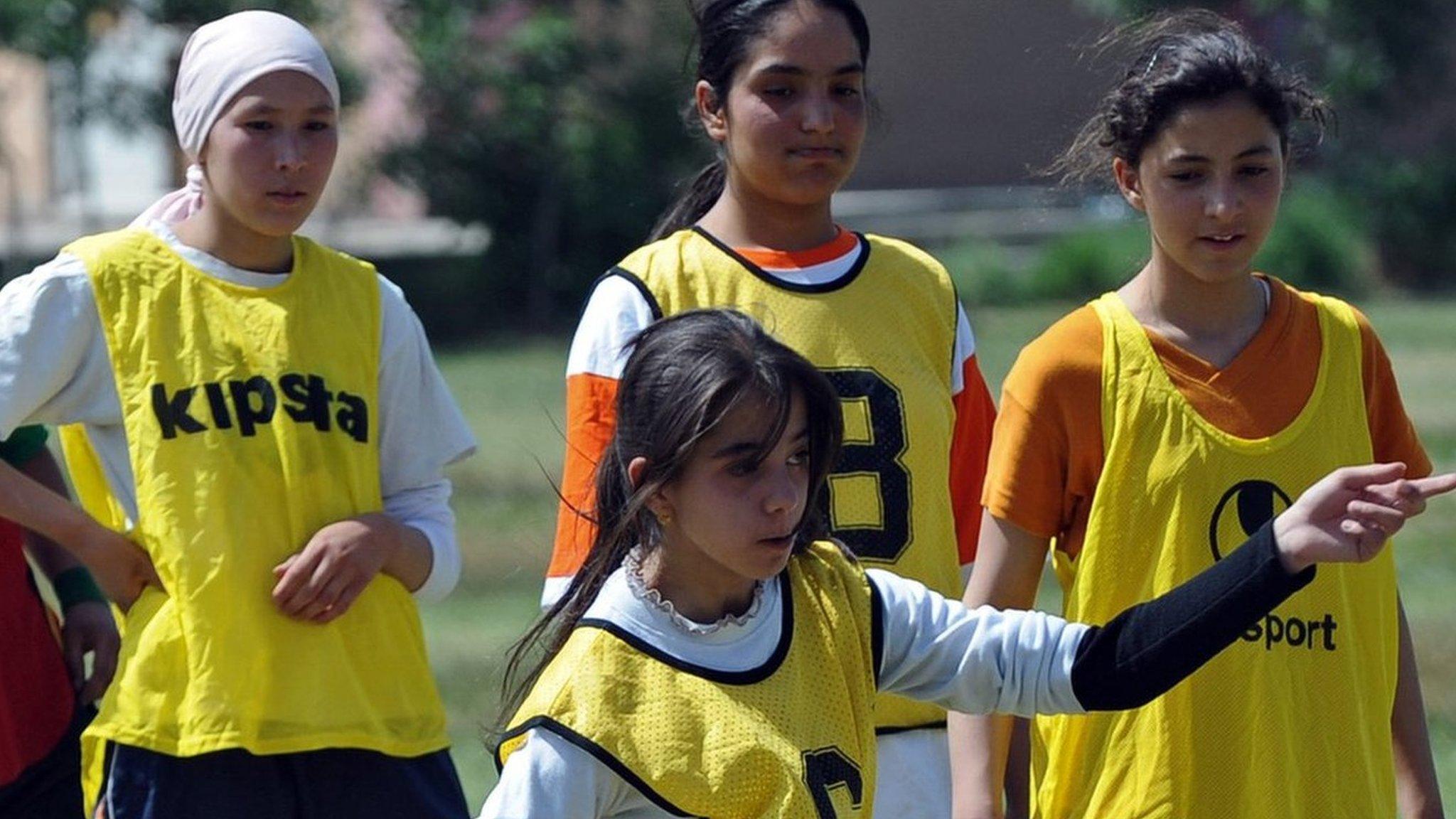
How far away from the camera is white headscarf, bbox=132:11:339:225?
3.59 m

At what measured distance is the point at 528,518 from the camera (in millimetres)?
11398

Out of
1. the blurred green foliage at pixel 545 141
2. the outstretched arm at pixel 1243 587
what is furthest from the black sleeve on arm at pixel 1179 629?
the blurred green foliage at pixel 545 141

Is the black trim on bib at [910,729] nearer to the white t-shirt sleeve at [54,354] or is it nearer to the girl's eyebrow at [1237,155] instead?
the girl's eyebrow at [1237,155]

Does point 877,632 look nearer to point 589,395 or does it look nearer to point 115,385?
point 589,395

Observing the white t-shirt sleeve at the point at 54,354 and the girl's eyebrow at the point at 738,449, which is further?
the white t-shirt sleeve at the point at 54,354

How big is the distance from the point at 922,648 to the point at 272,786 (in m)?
1.11

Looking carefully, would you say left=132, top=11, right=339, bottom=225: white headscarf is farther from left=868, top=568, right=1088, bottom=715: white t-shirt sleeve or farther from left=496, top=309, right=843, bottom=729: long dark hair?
left=868, top=568, right=1088, bottom=715: white t-shirt sleeve

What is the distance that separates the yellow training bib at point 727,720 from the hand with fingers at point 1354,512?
0.52 metres

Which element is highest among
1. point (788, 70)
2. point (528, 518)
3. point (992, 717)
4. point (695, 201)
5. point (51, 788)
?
point (788, 70)

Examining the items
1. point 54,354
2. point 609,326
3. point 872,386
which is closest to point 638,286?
point 609,326

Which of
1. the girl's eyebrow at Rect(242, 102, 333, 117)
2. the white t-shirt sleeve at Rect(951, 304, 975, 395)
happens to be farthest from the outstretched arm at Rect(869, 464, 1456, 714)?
the girl's eyebrow at Rect(242, 102, 333, 117)

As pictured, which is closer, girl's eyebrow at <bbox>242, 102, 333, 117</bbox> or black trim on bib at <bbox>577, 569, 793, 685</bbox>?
black trim on bib at <bbox>577, 569, 793, 685</bbox>

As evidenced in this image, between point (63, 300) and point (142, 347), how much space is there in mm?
128

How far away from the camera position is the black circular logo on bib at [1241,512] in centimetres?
310
